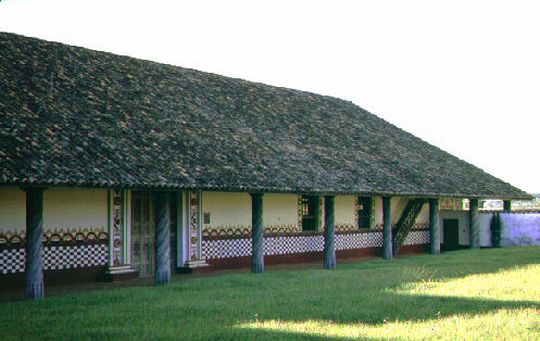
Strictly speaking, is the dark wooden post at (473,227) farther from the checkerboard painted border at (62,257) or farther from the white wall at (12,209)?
the white wall at (12,209)

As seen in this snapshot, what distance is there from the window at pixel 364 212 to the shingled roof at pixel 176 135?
1609 mm

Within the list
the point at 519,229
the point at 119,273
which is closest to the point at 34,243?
the point at 119,273

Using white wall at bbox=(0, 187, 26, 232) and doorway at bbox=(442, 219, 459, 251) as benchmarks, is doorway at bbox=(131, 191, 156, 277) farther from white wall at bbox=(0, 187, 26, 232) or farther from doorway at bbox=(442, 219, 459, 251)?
doorway at bbox=(442, 219, 459, 251)

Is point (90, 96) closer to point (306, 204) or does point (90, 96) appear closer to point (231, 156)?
point (231, 156)

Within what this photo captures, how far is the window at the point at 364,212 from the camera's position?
82.9 ft

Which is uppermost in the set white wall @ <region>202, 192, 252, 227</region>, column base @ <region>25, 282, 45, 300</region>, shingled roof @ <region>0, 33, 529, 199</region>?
shingled roof @ <region>0, 33, 529, 199</region>

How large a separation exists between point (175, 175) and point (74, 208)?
101 inches

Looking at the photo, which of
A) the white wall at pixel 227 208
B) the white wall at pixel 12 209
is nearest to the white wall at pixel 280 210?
the white wall at pixel 227 208

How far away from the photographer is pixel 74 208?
16.8 metres

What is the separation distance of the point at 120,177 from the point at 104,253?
328 centimetres

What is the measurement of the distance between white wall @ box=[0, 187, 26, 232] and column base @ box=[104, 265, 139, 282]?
2399 mm

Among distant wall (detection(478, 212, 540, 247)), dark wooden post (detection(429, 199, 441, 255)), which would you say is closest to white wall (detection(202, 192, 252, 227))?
dark wooden post (detection(429, 199, 441, 255))

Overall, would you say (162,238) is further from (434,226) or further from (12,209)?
(434,226)

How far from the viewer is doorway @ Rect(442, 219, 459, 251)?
2961 centimetres
